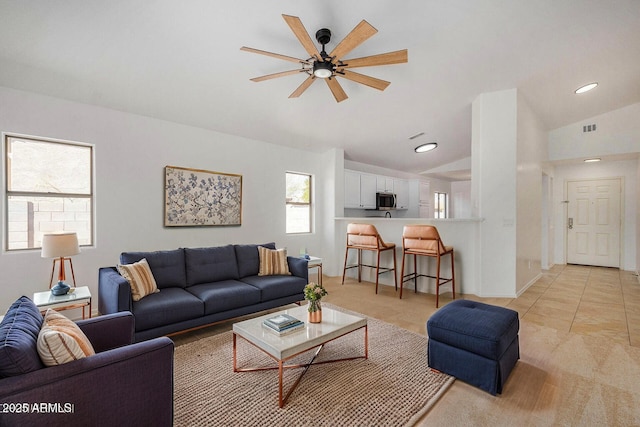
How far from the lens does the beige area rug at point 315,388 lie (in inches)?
69.3

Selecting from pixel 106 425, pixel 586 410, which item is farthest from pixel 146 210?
pixel 586 410

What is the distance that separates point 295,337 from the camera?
2.09m

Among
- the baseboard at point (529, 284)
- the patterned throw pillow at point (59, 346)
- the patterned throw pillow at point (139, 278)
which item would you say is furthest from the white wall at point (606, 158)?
the patterned throw pillow at point (59, 346)

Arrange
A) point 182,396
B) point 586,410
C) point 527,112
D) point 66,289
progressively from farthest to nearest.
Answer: point 527,112 < point 66,289 < point 182,396 < point 586,410

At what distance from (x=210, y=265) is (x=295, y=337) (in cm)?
182

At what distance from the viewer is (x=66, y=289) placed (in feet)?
9.07

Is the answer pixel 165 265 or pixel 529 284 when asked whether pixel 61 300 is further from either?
pixel 529 284

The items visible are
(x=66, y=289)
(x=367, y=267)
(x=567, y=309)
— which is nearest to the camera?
(x=66, y=289)

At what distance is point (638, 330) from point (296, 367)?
11.6ft

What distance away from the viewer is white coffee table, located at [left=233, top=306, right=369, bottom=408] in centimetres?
191

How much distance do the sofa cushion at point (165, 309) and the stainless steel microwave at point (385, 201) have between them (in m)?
4.55

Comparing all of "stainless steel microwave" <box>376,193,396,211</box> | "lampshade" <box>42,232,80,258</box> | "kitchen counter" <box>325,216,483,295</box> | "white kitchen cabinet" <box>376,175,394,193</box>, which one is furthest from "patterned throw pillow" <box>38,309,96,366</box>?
"white kitchen cabinet" <box>376,175,394,193</box>

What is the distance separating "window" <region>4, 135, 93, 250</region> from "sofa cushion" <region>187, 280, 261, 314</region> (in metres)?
1.55

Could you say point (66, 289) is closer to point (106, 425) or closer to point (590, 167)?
point (106, 425)
